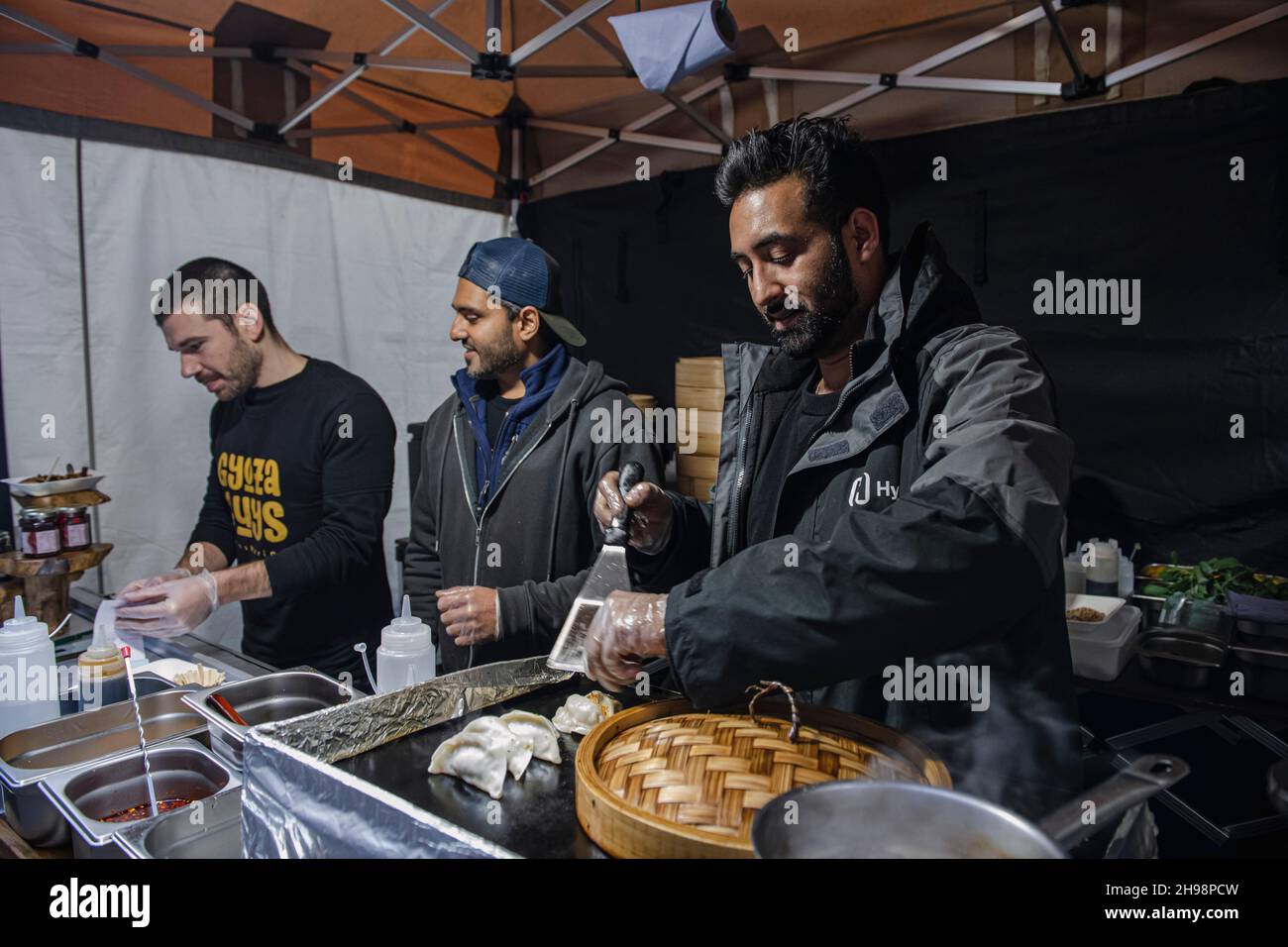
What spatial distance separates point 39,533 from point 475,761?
2.10 m

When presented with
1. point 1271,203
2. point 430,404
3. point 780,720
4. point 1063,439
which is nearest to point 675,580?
point 780,720

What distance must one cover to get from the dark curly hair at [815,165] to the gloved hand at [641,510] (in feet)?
2.00

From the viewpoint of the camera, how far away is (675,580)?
1660mm

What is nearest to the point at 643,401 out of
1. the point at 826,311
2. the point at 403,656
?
the point at 826,311

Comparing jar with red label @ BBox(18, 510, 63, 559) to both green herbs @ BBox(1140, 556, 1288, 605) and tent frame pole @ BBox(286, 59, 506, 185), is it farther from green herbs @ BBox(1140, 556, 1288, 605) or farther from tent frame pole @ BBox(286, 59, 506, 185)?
green herbs @ BBox(1140, 556, 1288, 605)

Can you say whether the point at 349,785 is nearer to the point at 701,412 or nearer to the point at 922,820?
the point at 922,820

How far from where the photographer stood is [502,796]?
1.02 m

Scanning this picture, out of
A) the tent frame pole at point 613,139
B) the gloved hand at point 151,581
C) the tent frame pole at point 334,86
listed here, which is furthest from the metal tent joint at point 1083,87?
the gloved hand at point 151,581

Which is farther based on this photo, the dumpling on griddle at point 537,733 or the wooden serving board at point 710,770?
the dumpling on griddle at point 537,733

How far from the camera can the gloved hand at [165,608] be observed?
2.04m

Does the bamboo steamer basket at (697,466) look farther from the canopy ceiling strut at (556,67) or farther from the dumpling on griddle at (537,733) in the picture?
the dumpling on griddle at (537,733)

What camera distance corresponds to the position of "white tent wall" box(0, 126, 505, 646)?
3.01m

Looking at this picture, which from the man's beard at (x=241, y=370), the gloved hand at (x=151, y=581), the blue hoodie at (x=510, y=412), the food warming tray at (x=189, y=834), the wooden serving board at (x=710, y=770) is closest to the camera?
the wooden serving board at (x=710, y=770)
